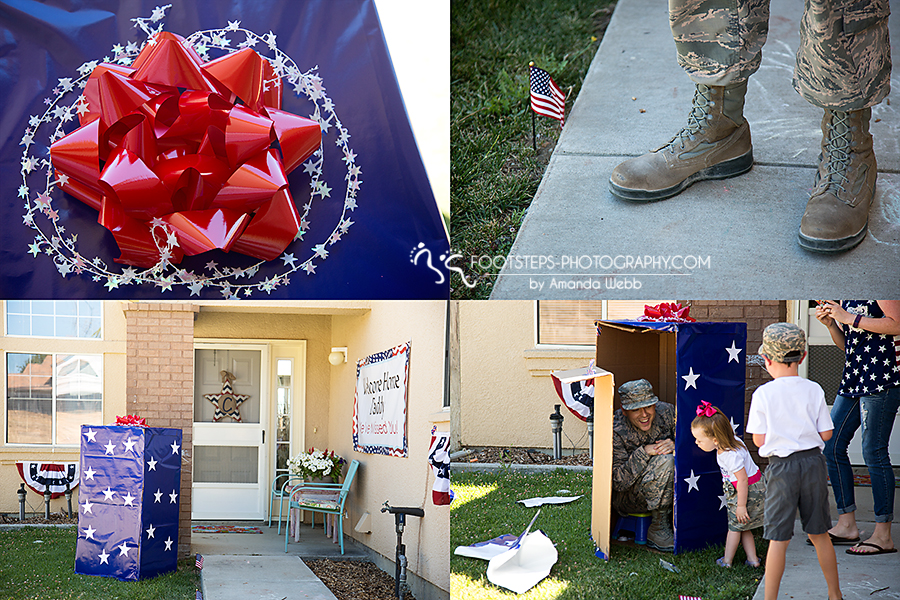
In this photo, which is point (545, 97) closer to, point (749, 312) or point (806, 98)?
point (806, 98)

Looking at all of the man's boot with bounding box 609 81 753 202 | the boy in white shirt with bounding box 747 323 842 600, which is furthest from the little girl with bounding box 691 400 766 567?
the man's boot with bounding box 609 81 753 202

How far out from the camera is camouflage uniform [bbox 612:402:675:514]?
101 inches

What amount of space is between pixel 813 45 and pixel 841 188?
53 centimetres

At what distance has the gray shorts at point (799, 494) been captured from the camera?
207 cm

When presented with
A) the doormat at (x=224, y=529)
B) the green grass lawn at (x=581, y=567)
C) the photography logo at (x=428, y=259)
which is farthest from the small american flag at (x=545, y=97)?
the doormat at (x=224, y=529)

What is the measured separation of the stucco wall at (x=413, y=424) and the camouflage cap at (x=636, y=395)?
0.76 m

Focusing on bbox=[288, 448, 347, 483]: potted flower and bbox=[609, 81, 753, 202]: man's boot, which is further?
bbox=[288, 448, 347, 483]: potted flower

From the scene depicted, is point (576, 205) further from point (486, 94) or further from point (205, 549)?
point (205, 549)

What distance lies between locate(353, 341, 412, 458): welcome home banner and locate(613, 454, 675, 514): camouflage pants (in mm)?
1069

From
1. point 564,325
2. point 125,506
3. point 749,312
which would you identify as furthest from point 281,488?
point 749,312

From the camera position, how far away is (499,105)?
3.16 meters

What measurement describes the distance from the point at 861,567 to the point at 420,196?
82.5 inches

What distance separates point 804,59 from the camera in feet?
7.83

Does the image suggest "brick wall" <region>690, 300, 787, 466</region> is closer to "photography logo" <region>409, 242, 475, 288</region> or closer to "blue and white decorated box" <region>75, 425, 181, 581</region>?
"photography logo" <region>409, 242, 475, 288</region>
